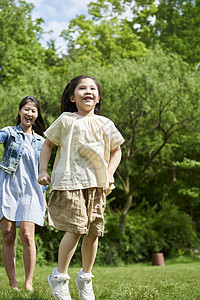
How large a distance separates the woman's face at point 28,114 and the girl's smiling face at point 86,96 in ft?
4.50

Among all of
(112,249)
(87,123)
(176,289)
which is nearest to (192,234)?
(112,249)

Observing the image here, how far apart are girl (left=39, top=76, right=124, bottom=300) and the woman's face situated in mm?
1409

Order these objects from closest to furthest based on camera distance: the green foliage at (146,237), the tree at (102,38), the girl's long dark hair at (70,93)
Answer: the girl's long dark hair at (70,93)
the green foliage at (146,237)
the tree at (102,38)

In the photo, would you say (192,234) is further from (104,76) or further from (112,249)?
(104,76)

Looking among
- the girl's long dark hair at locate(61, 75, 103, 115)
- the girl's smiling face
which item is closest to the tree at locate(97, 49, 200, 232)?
the girl's long dark hair at locate(61, 75, 103, 115)

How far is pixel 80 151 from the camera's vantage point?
3279mm

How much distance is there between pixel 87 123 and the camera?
11.1ft

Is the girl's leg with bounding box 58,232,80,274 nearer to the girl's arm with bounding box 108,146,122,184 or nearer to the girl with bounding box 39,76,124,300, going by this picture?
the girl with bounding box 39,76,124,300

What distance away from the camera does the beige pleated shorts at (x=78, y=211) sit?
3.12m

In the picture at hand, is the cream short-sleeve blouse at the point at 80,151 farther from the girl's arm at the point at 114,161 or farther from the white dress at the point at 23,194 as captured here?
the white dress at the point at 23,194

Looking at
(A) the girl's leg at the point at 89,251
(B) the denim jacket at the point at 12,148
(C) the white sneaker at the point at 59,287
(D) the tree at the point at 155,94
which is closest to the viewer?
(C) the white sneaker at the point at 59,287

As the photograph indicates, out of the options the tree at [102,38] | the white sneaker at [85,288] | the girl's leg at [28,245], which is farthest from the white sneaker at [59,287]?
the tree at [102,38]

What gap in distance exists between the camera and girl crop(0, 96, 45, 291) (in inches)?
177

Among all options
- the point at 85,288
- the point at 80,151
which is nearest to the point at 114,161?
the point at 80,151
